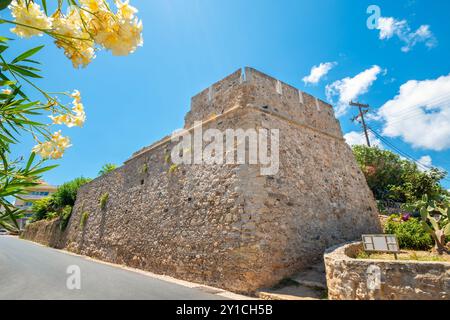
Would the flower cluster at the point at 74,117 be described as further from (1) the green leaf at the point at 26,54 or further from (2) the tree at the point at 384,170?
(2) the tree at the point at 384,170

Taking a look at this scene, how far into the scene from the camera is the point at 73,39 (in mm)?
1120

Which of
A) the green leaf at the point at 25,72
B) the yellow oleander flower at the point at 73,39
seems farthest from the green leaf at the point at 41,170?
the yellow oleander flower at the point at 73,39

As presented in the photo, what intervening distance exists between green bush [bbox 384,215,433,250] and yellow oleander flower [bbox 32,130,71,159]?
29.6ft

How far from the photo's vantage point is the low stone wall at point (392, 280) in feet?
10.9

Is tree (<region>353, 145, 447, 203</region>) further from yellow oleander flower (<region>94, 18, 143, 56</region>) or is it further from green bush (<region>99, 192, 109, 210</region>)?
yellow oleander flower (<region>94, 18, 143, 56</region>)

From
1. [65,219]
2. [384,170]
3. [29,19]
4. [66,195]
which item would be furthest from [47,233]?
[384,170]

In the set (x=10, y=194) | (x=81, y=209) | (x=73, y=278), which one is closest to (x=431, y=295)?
(x=10, y=194)

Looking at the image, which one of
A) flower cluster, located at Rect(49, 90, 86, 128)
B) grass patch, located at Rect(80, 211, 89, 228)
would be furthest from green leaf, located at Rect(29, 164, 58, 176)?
grass patch, located at Rect(80, 211, 89, 228)

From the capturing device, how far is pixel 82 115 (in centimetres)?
158

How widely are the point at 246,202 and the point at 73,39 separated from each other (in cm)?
546

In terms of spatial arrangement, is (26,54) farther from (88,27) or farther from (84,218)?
(84,218)

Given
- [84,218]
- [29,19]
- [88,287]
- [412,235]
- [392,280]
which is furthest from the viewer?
[84,218]

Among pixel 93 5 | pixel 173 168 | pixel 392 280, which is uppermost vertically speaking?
pixel 173 168
